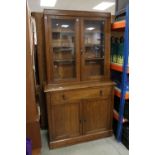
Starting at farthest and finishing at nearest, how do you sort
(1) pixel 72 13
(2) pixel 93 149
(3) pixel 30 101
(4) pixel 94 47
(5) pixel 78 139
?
(4) pixel 94 47 < (5) pixel 78 139 < (2) pixel 93 149 < (1) pixel 72 13 < (3) pixel 30 101

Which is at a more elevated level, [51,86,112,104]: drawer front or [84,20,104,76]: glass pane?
[84,20,104,76]: glass pane

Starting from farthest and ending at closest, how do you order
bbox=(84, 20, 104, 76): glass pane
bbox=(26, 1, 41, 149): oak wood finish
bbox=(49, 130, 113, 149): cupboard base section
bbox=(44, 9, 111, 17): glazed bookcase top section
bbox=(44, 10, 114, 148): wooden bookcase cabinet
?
1. bbox=(84, 20, 104, 76): glass pane
2. bbox=(49, 130, 113, 149): cupboard base section
3. bbox=(44, 10, 114, 148): wooden bookcase cabinet
4. bbox=(44, 9, 111, 17): glazed bookcase top section
5. bbox=(26, 1, 41, 149): oak wood finish

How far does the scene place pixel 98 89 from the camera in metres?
2.20

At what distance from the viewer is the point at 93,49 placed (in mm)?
2398

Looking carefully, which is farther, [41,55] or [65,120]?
[41,55]

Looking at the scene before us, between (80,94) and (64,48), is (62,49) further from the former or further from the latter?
(80,94)

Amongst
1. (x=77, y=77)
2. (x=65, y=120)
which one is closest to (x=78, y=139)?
(x=65, y=120)

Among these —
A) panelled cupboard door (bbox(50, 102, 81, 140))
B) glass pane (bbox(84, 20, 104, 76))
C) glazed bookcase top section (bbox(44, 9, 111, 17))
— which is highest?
glazed bookcase top section (bbox(44, 9, 111, 17))

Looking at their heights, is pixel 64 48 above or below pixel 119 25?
below

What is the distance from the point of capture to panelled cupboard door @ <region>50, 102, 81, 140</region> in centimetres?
210

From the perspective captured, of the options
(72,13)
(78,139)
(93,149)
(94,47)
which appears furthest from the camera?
(94,47)

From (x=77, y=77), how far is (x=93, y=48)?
0.53 m

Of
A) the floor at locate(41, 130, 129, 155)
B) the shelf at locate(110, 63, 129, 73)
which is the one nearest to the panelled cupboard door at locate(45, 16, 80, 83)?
the shelf at locate(110, 63, 129, 73)

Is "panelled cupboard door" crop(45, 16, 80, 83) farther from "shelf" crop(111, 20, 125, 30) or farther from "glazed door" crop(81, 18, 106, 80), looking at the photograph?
"shelf" crop(111, 20, 125, 30)
